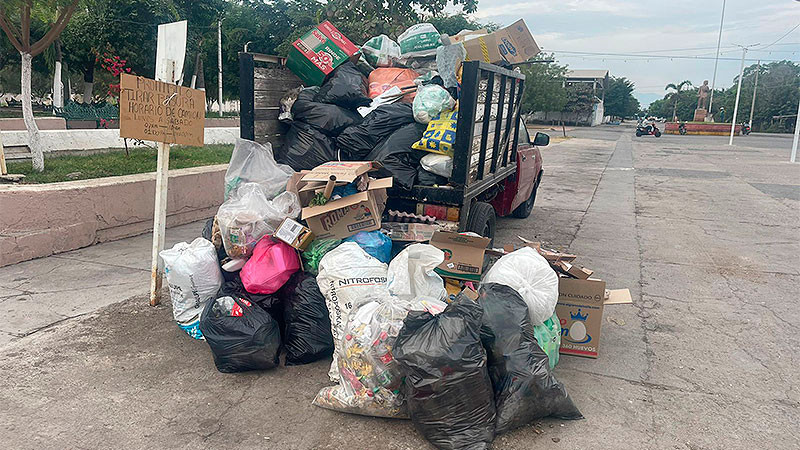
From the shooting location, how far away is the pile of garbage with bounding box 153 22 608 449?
8.33ft

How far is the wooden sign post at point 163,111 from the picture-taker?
383cm

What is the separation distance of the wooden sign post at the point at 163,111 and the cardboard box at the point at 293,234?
4.04 feet

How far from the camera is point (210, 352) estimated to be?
136 inches

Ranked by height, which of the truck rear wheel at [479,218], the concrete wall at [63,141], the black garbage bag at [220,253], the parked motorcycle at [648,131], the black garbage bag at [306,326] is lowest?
the black garbage bag at [306,326]

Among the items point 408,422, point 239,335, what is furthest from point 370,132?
point 408,422

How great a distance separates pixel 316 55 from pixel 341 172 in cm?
173

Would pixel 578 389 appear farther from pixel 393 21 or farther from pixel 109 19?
pixel 109 19

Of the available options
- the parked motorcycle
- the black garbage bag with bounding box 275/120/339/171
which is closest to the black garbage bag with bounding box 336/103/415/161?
the black garbage bag with bounding box 275/120/339/171

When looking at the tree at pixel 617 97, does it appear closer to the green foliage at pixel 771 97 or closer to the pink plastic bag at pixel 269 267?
the green foliage at pixel 771 97

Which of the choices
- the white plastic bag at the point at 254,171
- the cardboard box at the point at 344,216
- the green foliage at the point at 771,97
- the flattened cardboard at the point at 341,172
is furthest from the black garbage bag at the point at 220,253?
the green foliage at the point at 771,97

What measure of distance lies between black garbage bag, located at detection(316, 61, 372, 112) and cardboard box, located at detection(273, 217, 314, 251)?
161 cm

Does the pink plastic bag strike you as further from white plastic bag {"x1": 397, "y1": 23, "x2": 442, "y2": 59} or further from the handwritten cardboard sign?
white plastic bag {"x1": 397, "y1": 23, "x2": 442, "y2": 59}

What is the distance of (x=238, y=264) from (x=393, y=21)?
9.95 m

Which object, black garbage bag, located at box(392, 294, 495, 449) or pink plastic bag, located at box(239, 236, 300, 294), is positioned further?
pink plastic bag, located at box(239, 236, 300, 294)
